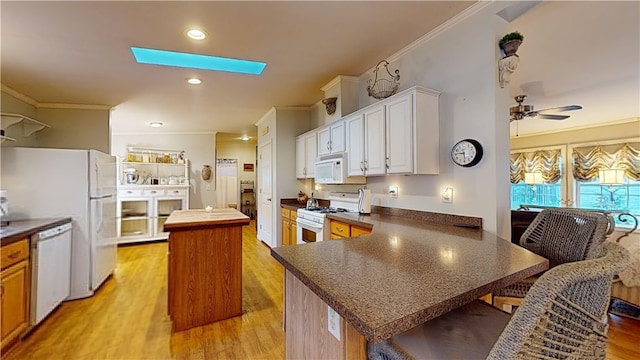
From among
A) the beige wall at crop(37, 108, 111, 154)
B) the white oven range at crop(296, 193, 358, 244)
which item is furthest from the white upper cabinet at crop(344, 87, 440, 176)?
the beige wall at crop(37, 108, 111, 154)

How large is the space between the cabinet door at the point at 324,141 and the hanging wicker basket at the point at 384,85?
781 millimetres

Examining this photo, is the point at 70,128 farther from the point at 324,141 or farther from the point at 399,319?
the point at 399,319

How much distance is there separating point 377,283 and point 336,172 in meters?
2.48

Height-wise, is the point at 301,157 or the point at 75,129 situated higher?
the point at 75,129

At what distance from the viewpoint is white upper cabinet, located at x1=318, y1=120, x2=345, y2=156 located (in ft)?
11.1

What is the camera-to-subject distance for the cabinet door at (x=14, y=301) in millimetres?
2018

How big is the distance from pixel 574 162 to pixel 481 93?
17.4 feet

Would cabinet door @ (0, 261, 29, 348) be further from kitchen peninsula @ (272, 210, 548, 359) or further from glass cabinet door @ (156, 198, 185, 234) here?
glass cabinet door @ (156, 198, 185, 234)

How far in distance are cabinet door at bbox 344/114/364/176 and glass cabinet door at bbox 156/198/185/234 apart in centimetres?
435

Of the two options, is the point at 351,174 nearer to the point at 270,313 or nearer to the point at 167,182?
the point at 270,313

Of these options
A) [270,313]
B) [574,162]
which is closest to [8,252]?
[270,313]

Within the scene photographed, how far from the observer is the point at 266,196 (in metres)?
5.43

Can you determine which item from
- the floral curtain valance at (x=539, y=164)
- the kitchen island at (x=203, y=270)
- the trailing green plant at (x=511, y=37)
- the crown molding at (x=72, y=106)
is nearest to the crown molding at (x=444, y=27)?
the trailing green plant at (x=511, y=37)

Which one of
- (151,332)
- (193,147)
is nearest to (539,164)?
(151,332)
